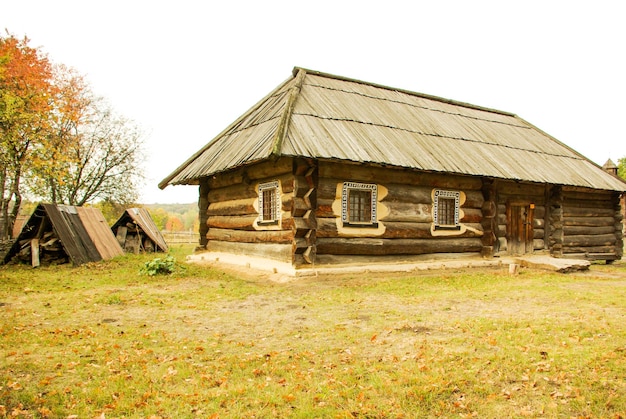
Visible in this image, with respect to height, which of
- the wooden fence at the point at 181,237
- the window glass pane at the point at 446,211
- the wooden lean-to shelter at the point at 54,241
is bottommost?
the wooden fence at the point at 181,237

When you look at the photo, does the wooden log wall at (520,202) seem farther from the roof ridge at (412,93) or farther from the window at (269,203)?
the window at (269,203)

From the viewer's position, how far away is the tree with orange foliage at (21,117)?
15.1 metres

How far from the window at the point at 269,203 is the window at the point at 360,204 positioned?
5.60 ft

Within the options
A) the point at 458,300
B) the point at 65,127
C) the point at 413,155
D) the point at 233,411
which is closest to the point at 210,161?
the point at 413,155

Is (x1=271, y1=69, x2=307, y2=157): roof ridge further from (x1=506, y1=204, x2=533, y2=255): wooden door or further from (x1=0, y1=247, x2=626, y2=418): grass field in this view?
(x1=506, y1=204, x2=533, y2=255): wooden door

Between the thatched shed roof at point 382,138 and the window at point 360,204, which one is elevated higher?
the thatched shed roof at point 382,138

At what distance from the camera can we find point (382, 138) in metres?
12.3

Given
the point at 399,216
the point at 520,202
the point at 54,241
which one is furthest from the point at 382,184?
the point at 54,241

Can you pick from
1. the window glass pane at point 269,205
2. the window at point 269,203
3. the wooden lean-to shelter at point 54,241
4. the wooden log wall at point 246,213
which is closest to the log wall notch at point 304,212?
the wooden log wall at point 246,213

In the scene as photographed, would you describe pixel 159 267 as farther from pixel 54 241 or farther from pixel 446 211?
pixel 446 211

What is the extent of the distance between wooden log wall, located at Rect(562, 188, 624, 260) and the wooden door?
1439mm

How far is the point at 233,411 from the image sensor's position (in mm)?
3775

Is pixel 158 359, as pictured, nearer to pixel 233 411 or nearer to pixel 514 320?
pixel 233 411

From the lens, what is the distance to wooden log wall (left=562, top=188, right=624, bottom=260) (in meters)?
16.1
